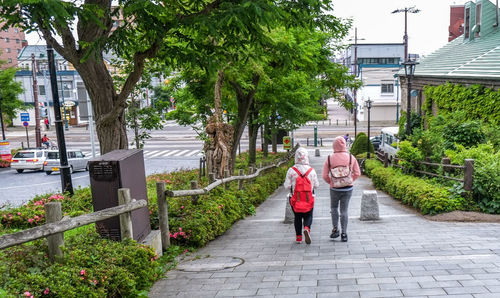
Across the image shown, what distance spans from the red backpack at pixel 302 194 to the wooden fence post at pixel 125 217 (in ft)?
9.12

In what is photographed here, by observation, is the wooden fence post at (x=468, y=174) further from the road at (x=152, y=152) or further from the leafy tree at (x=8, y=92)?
the leafy tree at (x=8, y=92)

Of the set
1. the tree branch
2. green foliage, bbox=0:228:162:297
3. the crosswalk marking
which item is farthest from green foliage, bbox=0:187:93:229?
the crosswalk marking

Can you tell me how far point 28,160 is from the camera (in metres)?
27.2

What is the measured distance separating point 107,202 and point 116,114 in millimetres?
2810

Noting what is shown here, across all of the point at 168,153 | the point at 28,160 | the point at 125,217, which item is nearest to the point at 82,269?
the point at 125,217

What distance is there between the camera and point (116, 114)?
8133 millimetres

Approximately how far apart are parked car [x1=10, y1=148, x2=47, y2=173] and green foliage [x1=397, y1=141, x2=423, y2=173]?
22.2 m

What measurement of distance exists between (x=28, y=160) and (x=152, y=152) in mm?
12560

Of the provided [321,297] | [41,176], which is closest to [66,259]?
[321,297]

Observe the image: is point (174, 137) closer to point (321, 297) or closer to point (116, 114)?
point (116, 114)

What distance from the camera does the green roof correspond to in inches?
691

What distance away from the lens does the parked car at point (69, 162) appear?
84.6 feet

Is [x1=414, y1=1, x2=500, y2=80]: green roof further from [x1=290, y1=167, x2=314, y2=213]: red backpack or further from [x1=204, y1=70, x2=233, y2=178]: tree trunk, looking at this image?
[x1=290, y1=167, x2=314, y2=213]: red backpack

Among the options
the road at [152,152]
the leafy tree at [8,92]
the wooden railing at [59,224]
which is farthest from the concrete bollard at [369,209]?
the leafy tree at [8,92]
